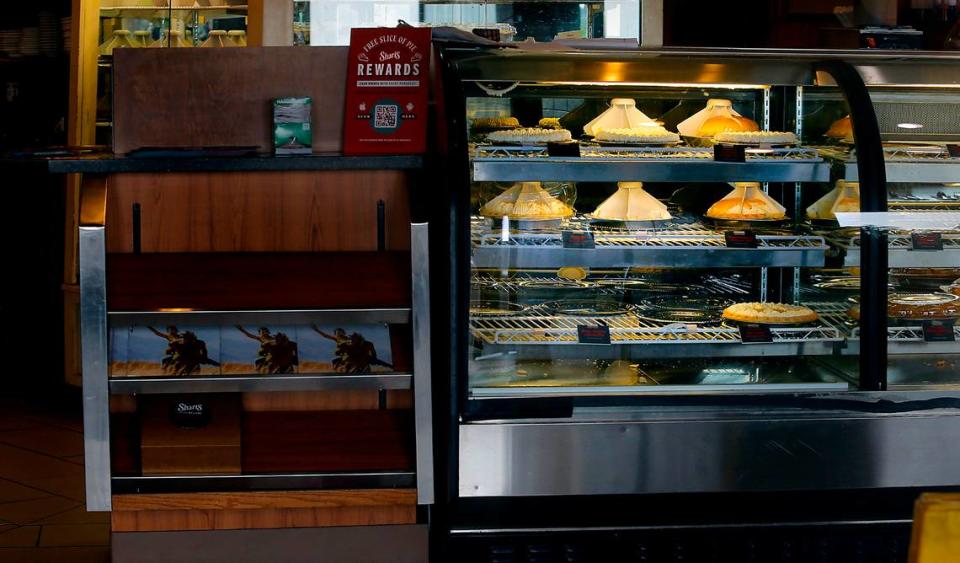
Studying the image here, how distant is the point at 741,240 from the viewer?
11.9 ft

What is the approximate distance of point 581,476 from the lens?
3.49 metres

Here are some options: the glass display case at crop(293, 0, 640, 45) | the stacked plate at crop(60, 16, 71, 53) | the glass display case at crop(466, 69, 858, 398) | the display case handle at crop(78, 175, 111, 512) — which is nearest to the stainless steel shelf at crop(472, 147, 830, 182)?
the glass display case at crop(466, 69, 858, 398)

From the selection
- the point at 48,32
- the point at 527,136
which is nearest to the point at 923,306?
the point at 527,136

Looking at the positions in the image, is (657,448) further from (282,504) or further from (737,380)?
(282,504)

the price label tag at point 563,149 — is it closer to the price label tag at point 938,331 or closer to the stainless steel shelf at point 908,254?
the stainless steel shelf at point 908,254

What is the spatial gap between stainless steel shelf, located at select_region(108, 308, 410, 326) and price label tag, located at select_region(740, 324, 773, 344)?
1071 mm

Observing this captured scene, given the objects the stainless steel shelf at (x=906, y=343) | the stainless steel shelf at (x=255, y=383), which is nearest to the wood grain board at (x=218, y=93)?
the stainless steel shelf at (x=255, y=383)

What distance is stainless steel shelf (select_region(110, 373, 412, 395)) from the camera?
333 centimetres

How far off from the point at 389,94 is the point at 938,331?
1.85 m

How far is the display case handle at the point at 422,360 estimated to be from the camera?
331 cm

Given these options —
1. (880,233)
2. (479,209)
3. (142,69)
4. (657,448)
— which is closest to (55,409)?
(142,69)

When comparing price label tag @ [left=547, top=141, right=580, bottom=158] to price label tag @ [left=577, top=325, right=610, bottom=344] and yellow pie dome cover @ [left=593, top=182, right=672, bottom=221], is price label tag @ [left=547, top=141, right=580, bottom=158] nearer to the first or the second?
yellow pie dome cover @ [left=593, top=182, right=672, bottom=221]

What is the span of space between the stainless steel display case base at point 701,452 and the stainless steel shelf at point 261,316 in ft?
1.37

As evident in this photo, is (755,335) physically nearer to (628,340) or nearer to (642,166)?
(628,340)
